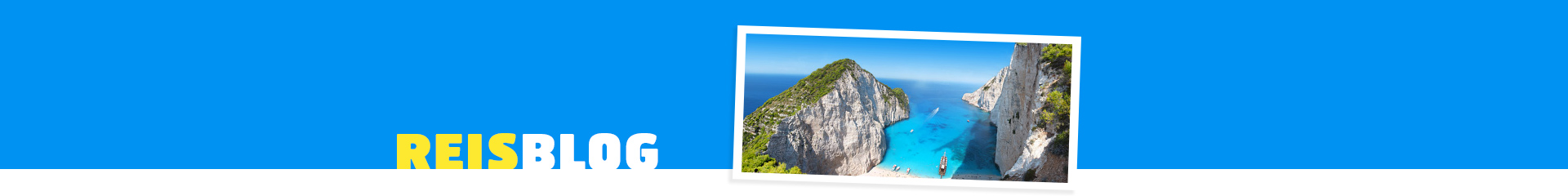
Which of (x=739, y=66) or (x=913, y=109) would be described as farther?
(x=913, y=109)

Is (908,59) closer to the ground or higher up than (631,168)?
higher up

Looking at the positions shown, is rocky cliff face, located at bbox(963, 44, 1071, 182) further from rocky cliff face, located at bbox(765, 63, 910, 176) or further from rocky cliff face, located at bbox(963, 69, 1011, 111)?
rocky cliff face, located at bbox(765, 63, 910, 176)

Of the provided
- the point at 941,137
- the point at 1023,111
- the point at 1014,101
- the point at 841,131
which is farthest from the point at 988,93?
the point at 841,131

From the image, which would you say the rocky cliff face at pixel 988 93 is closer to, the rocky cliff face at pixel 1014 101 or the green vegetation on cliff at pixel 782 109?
the rocky cliff face at pixel 1014 101
